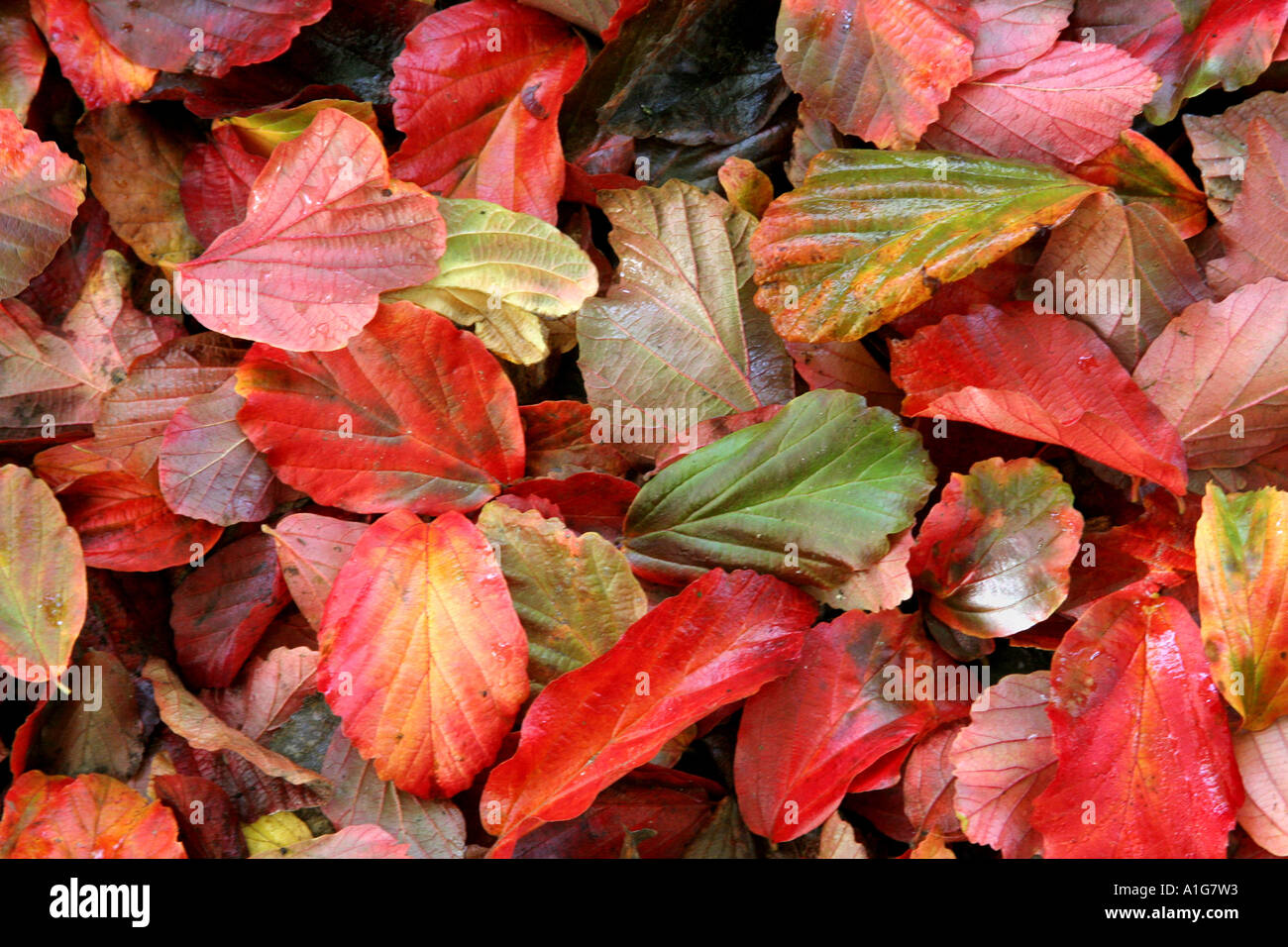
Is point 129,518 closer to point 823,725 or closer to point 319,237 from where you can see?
point 319,237

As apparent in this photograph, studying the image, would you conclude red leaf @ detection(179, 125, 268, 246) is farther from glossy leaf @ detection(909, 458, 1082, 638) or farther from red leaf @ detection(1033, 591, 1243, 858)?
red leaf @ detection(1033, 591, 1243, 858)

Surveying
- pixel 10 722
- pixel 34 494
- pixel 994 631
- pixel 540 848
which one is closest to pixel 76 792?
pixel 10 722

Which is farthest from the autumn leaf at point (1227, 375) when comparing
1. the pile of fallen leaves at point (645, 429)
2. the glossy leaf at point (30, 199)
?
the glossy leaf at point (30, 199)

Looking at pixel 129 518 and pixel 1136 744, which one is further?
pixel 129 518

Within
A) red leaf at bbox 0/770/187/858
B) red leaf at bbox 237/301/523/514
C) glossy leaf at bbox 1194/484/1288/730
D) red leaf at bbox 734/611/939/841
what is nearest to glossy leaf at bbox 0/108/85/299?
red leaf at bbox 237/301/523/514

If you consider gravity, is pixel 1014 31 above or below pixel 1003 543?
above

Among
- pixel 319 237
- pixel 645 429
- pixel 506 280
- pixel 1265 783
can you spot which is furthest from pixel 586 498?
pixel 1265 783

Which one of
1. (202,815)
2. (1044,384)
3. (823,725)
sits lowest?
(202,815)
